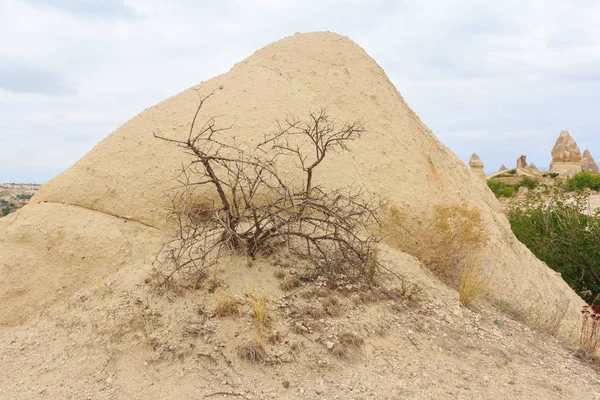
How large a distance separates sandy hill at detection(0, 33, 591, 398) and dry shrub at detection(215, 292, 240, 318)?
0.28 m

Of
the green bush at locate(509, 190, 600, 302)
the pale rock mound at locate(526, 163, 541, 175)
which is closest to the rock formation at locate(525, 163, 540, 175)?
the pale rock mound at locate(526, 163, 541, 175)

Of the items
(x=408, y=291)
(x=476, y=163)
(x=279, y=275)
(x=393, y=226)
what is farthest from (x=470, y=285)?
(x=476, y=163)

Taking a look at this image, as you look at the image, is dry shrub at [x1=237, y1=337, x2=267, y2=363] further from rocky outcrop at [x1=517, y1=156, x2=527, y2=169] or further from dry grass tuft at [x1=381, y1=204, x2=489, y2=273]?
rocky outcrop at [x1=517, y1=156, x2=527, y2=169]

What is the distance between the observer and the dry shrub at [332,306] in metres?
3.51

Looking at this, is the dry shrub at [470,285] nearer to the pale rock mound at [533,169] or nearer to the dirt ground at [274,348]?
the dirt ground at [274,348]

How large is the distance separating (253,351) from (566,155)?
146ft

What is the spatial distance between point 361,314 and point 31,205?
335cm

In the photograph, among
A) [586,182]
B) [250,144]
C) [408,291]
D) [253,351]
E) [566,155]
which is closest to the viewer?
[253,351]

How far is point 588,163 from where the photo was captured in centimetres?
4441

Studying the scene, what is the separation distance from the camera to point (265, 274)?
3830 millimetres

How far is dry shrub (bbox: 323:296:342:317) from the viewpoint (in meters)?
3.51

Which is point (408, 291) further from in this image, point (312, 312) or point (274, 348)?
point (274, 348)

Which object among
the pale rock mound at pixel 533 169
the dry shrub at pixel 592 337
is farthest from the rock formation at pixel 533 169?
the dry shrub at pixel 592 337

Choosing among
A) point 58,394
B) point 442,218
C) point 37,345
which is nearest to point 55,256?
point 37,345
